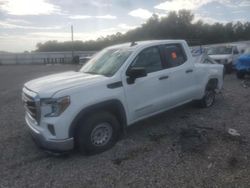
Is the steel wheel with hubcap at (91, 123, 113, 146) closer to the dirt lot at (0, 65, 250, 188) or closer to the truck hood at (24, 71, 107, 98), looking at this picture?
the dirt lot at (0, 65, 250, 188)

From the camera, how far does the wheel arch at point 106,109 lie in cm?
449

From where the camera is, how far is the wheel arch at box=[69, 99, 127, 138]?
4491 mm

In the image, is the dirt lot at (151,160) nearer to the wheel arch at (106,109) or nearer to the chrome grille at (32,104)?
the wheel arch at (106,109)

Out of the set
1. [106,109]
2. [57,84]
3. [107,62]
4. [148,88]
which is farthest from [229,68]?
[57,84]

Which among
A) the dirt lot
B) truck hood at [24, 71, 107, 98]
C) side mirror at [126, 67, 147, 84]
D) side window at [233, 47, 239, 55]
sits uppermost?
side window at [233, 47, 239, 55]

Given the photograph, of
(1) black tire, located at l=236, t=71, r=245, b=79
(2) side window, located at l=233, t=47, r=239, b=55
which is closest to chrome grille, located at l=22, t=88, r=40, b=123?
(1) black tire, located at l=236, t=71, r=245, b=79

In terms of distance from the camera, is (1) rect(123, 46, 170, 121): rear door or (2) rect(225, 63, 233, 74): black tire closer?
(1) rect(123, 46, 170, 121): rear door

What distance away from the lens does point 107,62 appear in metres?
5.65

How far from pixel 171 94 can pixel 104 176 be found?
2587mm

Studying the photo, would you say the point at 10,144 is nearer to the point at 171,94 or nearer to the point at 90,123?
the point at 90,123

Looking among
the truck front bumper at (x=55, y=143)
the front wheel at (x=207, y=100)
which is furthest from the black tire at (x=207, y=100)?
the truck front bumper at (x=55, y=143)

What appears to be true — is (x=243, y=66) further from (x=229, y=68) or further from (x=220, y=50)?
(x=220, y=50)

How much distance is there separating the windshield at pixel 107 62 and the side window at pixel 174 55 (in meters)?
1.00

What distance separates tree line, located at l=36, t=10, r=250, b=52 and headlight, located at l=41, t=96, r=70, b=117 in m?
48.7
